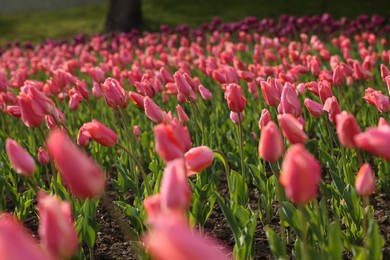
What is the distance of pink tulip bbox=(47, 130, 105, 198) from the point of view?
3.88ft

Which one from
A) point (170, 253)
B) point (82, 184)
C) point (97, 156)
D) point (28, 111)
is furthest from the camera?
point (97, 156)

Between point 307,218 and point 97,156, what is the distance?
2.14 metres

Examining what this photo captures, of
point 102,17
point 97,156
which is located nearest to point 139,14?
point 102,17

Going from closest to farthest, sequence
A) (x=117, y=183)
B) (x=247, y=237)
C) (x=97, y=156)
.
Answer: (x=247, y=237), (x=117, y=183), (x=97, y=156)

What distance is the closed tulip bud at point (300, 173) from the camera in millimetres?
1324

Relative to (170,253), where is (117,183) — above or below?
below

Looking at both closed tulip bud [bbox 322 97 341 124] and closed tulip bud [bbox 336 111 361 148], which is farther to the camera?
closed tulip bud [bbox 322 97 341 124]

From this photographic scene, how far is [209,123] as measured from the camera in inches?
194

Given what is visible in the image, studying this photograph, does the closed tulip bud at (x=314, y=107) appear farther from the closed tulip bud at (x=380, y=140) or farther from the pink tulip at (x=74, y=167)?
the pink tulip at (x=74, y=167)

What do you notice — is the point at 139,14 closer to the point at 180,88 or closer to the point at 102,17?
the point at 102,17

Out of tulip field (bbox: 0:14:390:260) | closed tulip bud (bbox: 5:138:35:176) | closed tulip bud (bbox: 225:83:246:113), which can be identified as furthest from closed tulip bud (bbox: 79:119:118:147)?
closed tulip bud (bbox: 225:83:246:113)

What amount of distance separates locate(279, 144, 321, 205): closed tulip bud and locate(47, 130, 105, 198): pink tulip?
408 mm

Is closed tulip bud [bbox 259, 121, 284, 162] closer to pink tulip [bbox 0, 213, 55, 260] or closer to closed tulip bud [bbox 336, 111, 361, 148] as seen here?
closed tulip bud [bbox 336, 111, 361, 148]

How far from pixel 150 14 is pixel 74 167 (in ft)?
67.7
